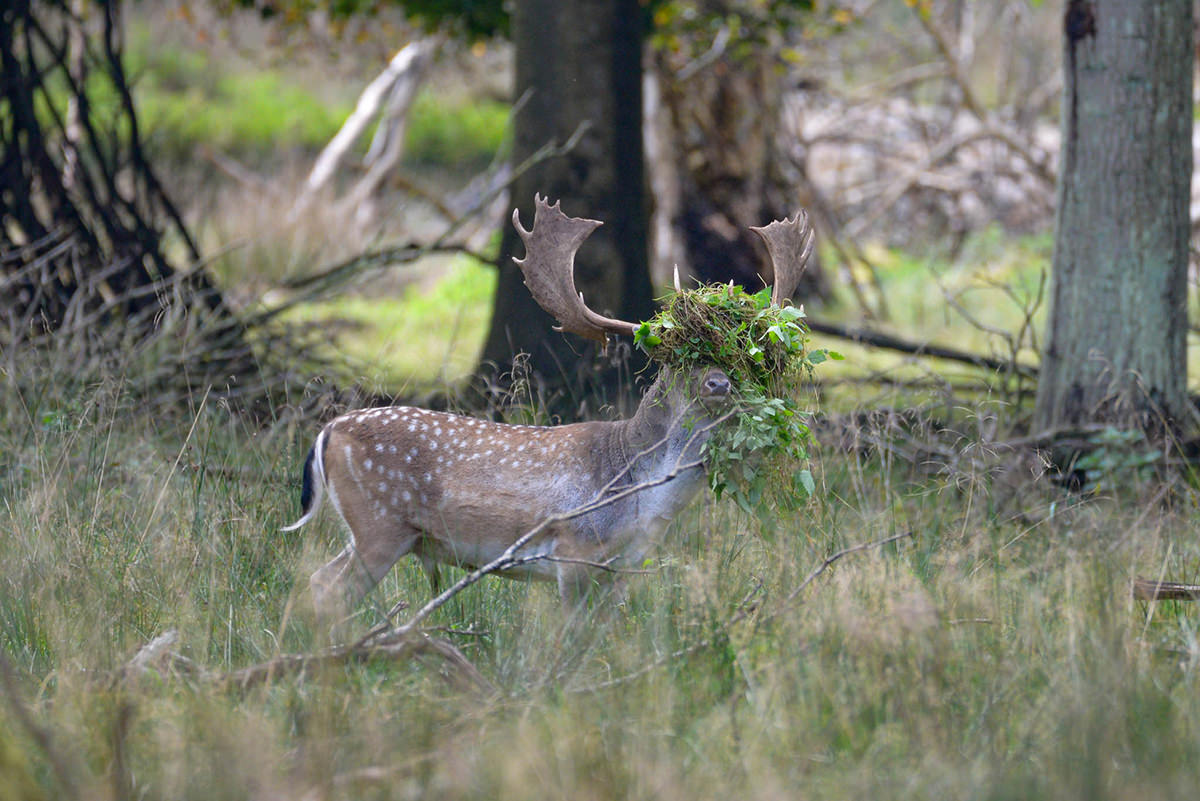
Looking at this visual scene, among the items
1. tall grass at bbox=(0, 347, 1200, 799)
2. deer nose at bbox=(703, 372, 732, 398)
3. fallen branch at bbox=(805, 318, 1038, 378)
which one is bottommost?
fallen branch at bbox=(805, 318, 1038, 378)

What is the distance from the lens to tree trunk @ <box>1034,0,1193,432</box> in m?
6.22

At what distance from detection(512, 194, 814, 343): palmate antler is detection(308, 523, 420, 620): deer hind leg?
0.92m

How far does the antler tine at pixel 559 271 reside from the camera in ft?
14.6

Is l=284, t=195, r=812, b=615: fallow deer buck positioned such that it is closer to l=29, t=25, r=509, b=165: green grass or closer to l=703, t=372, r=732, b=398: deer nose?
l=703, t=372, r=732, b=398: deer nose

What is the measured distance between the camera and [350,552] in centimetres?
444

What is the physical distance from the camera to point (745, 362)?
160 inches

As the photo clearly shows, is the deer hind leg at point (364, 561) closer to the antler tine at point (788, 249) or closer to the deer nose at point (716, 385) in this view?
the deer nose at point (716, 385)

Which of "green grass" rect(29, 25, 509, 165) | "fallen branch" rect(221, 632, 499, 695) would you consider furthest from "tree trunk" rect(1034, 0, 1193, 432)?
"green grass" rect(29, 25, 509, 165)

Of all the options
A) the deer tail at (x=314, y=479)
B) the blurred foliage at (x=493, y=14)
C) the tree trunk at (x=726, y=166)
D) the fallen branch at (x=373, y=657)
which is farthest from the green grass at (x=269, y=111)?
the fallen branch at (x=373, y=657)

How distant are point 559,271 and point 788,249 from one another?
0.81m

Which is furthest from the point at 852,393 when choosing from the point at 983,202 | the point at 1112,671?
the point at 983,202

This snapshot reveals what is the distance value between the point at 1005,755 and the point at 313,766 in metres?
1.63

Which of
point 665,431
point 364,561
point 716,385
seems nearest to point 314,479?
point 364,561

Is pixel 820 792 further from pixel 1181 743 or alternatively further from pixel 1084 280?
pixel 1084 280
